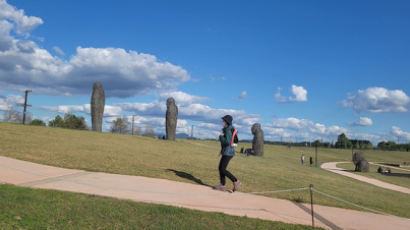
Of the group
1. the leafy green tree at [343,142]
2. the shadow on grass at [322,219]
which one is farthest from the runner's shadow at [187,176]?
the leafy green tree at [343,142]

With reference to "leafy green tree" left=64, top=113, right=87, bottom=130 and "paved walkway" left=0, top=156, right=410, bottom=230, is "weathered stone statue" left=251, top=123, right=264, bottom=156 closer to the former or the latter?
"paved walkway" left=0, top=156, right=410, bottom=230

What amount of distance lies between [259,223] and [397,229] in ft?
10.1

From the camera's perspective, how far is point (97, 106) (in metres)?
30.1

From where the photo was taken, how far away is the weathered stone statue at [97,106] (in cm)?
3008

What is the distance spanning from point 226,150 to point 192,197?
164 cm

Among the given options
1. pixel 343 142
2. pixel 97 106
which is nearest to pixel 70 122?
pixel 97 106

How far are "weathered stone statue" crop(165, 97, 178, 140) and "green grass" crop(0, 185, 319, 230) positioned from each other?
24746 millimetres

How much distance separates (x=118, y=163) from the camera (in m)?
12.2

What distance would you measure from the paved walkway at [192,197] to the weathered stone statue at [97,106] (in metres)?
21.0

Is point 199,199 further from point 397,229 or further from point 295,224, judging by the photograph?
point 397,229

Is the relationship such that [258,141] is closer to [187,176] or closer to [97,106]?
[97,106]

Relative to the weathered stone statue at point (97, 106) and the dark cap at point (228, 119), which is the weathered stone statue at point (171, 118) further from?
the dark cap at point (228, 119)

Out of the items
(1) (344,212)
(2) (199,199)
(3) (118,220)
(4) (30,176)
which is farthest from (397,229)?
(4) (30,176)

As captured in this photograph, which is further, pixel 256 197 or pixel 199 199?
pixel 256 197
